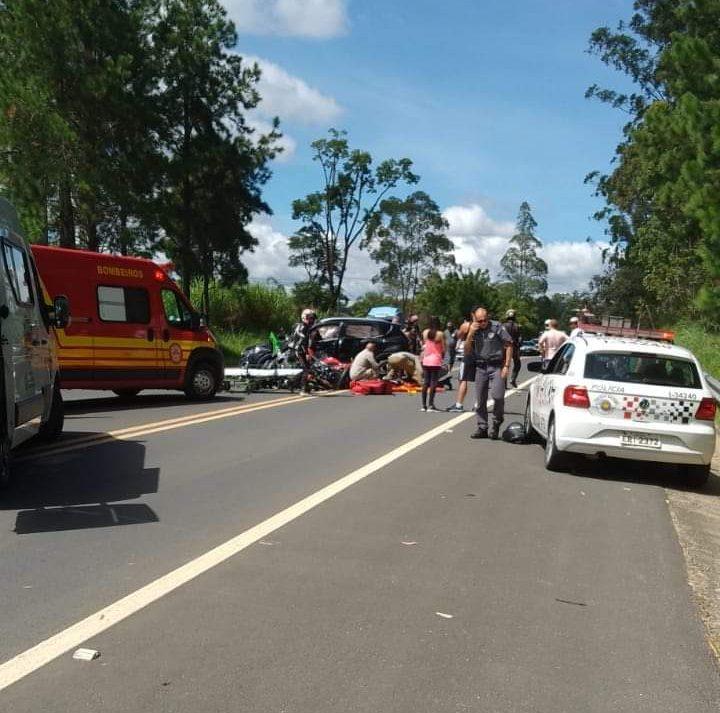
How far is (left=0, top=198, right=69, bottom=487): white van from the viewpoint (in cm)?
706

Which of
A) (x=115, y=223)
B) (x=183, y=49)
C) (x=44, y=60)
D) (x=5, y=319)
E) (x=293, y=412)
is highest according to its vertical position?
(x=183, y=49)

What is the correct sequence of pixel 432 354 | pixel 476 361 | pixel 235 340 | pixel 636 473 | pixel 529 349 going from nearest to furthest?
pixel 636 473, pixel 476 361, pixel 432 354, pixel 235 340, pixel 529 349

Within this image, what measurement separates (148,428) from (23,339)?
402 centimetres

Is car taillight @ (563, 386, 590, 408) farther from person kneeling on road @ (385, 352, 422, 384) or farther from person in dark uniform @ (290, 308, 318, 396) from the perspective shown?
person kneeling on road @ (385, 352, 422, 384)

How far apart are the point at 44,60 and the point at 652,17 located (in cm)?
2690

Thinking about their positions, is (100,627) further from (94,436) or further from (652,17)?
(652,17)

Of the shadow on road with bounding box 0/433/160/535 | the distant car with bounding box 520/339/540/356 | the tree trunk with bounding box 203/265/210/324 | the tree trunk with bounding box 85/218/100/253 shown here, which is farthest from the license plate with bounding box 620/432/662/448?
the distant car with bounding box 520/339/540/356

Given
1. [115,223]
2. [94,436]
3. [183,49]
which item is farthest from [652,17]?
[94,436]

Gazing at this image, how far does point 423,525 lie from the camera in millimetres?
6777

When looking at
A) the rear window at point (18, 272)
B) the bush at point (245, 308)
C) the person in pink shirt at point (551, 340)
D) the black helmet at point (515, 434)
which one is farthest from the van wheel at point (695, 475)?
the bush at point (245, 308)

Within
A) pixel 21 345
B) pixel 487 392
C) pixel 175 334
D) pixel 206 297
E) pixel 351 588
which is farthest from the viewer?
pixel 206 297

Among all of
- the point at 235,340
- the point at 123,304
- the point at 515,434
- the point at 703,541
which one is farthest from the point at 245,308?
the point at 703,541

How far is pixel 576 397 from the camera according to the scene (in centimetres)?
945

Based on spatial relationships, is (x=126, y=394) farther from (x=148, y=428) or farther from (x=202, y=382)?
(x=148, y=428)
